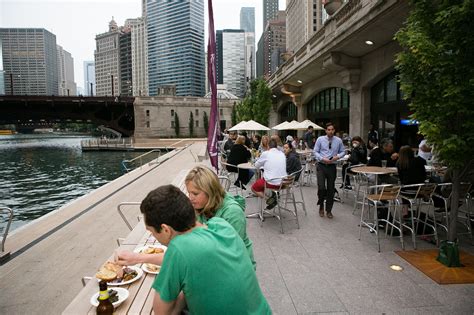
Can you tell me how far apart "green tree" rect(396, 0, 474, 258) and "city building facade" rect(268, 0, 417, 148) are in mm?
5034

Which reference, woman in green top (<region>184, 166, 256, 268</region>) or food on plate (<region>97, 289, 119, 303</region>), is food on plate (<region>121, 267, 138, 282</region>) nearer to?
food on plate (<region>97, 289, 119, 303</region>)

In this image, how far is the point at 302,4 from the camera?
119 metres

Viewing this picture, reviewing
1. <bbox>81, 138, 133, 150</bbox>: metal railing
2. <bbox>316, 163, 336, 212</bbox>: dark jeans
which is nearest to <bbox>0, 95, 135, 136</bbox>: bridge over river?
<bbox>81, 138, 133, 150</bbox>: metal railing

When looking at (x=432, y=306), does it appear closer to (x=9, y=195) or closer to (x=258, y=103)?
(x=9, y=195)

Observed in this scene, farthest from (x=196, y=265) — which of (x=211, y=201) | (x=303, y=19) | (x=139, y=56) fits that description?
(x=139, y=56)

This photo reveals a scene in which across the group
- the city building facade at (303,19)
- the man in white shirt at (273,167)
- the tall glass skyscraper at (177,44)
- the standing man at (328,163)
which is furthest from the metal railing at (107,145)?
the tall glass skyscraper at (177,44)

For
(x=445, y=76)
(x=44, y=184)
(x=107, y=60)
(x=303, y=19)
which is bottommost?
(x=44, y=184)

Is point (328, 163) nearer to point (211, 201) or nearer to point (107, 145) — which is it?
point (211, 201)

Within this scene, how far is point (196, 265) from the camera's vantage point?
1812mm

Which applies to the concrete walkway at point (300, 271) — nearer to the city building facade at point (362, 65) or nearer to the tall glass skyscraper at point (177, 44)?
the city building facade at point (362, 65)

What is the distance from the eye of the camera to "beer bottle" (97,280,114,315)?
2154 millimetres

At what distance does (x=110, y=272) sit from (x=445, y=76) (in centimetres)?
452

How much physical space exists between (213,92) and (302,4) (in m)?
127

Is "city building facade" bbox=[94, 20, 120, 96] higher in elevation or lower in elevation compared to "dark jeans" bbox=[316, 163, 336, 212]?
higher
